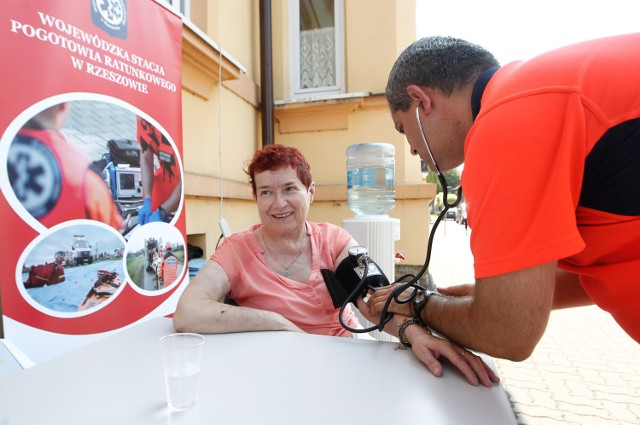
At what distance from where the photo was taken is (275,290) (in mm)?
1538

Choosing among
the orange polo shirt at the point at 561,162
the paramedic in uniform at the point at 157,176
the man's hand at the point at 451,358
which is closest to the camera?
the orange polo shirt at the point at 561,162

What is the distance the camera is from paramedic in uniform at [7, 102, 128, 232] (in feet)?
4.36

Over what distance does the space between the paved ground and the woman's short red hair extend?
1.92 metres

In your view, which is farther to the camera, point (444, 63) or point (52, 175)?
point (52, 175)

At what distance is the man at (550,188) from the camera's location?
0.68 meters

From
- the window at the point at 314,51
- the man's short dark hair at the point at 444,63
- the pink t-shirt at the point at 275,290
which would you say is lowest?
the pink t-shirt at the point at 275,290

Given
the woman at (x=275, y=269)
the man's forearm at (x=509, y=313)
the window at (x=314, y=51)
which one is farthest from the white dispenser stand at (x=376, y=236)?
the window at (x=314, y=51)

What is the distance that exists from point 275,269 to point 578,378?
264 centimetres

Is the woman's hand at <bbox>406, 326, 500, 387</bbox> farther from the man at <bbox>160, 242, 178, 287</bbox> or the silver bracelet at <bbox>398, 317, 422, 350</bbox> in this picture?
the man at <bbox>160, 242, 178, 287</bbox>

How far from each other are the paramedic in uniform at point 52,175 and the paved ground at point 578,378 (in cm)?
257

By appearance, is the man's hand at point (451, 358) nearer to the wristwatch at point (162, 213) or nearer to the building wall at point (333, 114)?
the wristwatch at point (162, 213)

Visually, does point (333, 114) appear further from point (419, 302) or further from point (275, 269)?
point (419, 302)

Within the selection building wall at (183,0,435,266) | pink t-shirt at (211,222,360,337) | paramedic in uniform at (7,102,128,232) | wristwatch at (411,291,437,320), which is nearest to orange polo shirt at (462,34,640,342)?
wristwatch at (411,291,437,320)

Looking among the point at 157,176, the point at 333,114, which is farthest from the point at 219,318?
the point at 333,114
